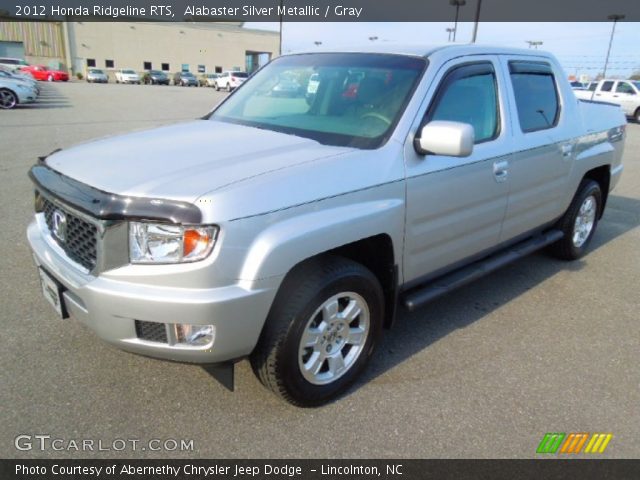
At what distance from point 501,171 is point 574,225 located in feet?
6.10

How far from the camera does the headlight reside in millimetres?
2082

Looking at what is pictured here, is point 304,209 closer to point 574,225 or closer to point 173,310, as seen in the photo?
point 173,310

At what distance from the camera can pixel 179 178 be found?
222cm

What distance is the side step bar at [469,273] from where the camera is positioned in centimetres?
308

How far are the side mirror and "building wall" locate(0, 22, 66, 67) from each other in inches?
2952

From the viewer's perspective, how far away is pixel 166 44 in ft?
237

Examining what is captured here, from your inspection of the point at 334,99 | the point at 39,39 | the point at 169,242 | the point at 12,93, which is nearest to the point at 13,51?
the point at 39,39

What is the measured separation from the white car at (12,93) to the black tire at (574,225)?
63.1 ft

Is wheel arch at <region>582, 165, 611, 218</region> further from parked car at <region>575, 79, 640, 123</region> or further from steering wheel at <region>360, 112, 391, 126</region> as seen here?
parked car at <region>575, 79, 640, 123</region>

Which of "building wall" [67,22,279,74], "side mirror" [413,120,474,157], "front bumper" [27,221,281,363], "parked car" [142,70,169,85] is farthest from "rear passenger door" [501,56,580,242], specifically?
"building wall" [67,22,279,74]

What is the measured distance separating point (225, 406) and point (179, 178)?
4.12 ft

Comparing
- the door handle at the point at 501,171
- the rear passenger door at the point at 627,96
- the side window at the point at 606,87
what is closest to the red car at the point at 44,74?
the side window at the point at 606,87
